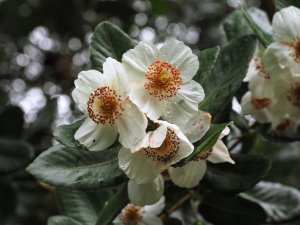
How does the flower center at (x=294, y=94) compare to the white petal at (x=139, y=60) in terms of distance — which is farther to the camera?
the flower center at (x=294, y=94)

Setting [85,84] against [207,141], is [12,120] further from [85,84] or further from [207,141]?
[207,141]

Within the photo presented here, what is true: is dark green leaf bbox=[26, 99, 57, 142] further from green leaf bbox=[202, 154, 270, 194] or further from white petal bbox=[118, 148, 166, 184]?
white petal bbox=[118, 148, 166, 184]

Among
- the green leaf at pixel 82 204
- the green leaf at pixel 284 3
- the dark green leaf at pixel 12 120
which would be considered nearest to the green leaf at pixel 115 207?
the green leaf at pixel 82 204

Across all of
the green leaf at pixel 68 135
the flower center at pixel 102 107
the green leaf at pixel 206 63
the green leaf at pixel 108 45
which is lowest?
the green leaf at pixel 68 135

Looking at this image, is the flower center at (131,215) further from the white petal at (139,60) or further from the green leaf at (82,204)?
the white petal at (139,60)

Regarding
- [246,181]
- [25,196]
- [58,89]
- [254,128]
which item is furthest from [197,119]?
[58,89]

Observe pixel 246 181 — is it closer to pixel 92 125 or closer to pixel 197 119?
pixel 197 119
